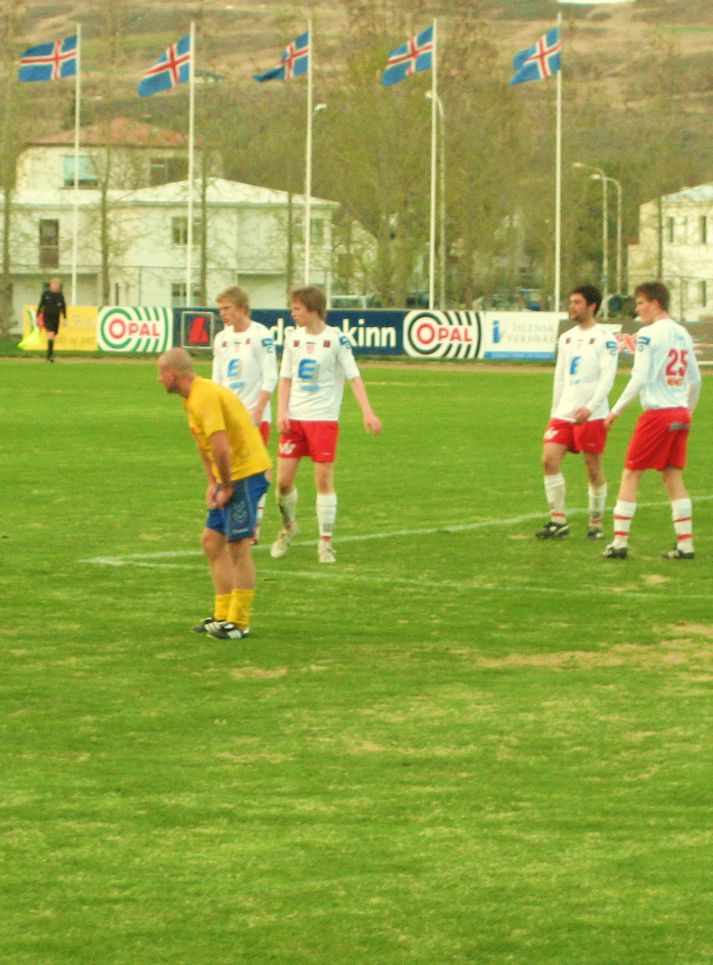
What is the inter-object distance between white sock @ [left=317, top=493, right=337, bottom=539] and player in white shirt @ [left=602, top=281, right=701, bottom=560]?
2.09 metres

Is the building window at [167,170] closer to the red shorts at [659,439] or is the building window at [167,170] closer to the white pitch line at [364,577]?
the white pitch line at [364,577]

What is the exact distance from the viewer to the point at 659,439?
536 inches

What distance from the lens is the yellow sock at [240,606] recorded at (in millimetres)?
10250

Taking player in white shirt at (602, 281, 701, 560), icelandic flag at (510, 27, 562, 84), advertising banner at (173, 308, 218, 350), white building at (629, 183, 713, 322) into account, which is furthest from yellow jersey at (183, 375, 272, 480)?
white building at (629, 183, 713, 322)

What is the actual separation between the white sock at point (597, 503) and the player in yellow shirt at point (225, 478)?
5.00 metres

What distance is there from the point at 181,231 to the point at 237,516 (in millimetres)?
86439

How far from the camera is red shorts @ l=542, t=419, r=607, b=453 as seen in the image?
48.5 ft

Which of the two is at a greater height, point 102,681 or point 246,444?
point 246,444

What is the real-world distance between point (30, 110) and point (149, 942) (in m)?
85.8

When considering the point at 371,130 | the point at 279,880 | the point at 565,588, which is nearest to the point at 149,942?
the point at 279,880

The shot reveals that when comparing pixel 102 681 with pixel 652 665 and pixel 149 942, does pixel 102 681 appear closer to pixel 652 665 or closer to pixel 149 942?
pixel 652 665

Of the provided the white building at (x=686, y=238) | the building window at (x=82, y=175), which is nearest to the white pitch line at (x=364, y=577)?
the white building at (x=686, y=238)

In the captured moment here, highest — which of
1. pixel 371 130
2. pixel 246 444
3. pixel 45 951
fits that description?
pixel 371 130

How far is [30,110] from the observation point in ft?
289
